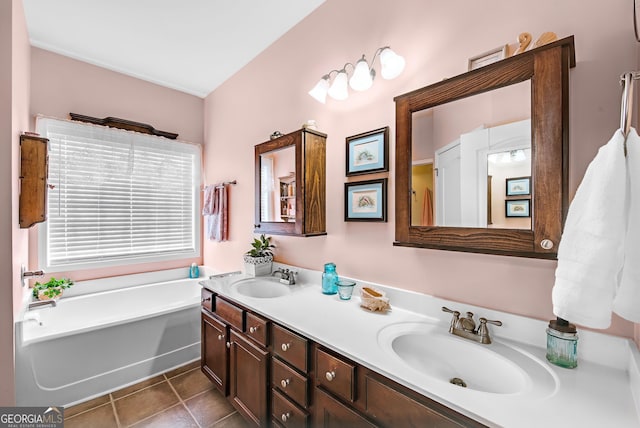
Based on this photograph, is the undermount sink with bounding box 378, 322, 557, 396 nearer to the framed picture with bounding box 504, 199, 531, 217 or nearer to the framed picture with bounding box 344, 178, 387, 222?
the framed picture with bounding box 504, 199, 531, 217

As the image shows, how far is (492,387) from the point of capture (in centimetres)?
99

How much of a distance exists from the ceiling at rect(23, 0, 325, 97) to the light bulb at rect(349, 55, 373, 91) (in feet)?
2.43

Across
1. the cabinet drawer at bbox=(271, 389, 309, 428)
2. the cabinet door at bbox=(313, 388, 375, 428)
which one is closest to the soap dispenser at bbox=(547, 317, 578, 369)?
the cabinet door at bbox=(313, 388, 375, 428)

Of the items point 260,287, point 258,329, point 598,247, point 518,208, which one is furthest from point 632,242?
point 260,287

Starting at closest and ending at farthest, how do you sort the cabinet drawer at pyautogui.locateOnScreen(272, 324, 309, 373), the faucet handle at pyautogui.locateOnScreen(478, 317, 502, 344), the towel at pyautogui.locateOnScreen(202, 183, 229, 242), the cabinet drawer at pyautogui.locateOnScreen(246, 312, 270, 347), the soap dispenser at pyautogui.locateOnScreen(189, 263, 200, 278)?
the faucet handle at pyautogui.locateOnScreen(478, 317, 502, 344)
the cabinet drawer at pyautogui.locateOnScreen(272, 324, 309, 373)
the cabinet drawer at pyautogui.locateOnScreen(246, 312, 270, 347)
the towel at pyautogui.locateOnScreen(202, 183, 229, 242)
the soap dispenser at pyautogui.locateOnScreen(189, 263, 200, 278)

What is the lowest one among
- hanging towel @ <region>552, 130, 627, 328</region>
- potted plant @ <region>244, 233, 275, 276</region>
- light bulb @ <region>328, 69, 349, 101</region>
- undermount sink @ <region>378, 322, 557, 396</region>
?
undermount sink @ <region>378, 322, 557, 396</region>

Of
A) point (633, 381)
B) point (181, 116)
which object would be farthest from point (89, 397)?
point (633, 381)

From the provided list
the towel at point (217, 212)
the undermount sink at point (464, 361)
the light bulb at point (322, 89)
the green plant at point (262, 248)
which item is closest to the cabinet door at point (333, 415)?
the undermount sink at point (464, 361)

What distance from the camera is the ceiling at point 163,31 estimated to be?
1.90 m

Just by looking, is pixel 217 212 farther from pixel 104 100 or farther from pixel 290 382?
pixel 290 382

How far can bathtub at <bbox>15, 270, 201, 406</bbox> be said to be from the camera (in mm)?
1802

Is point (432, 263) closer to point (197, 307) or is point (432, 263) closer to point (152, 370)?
point (197, 307)

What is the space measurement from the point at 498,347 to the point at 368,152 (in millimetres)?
1126

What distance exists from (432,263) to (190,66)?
2808mm
